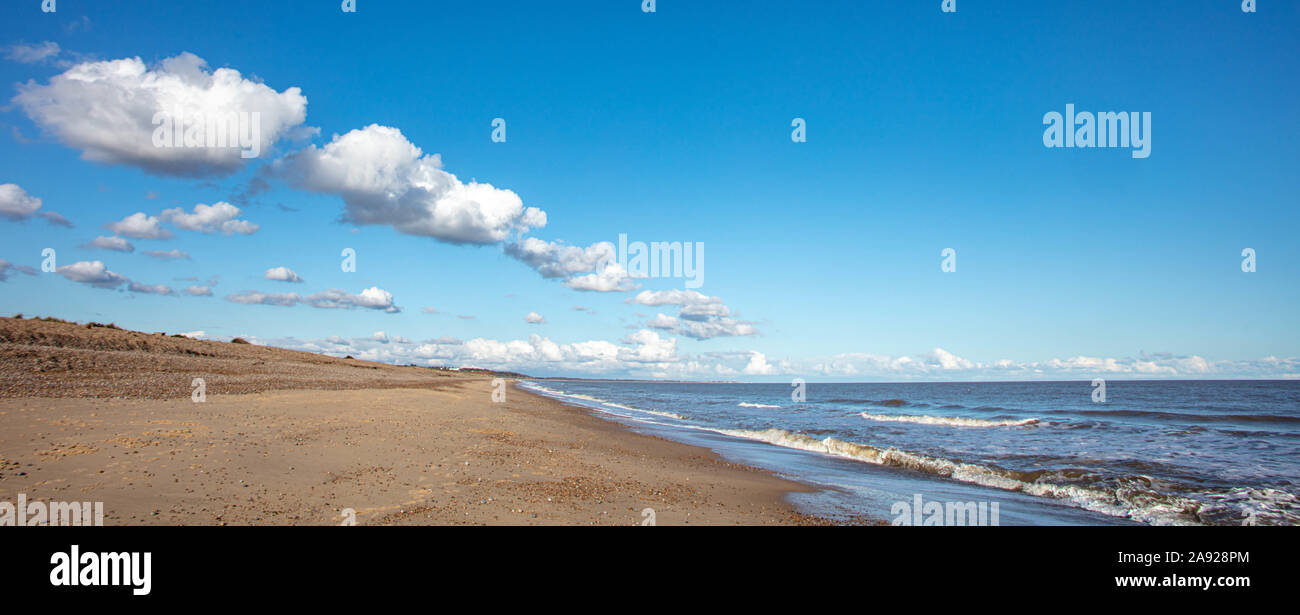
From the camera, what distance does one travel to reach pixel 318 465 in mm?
11375

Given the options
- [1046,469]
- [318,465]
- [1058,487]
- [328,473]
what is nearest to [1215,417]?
[1046,469]

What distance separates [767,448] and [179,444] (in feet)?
66.2

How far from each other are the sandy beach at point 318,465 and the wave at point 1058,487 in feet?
22.0

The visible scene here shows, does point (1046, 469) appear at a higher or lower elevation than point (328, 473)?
lower

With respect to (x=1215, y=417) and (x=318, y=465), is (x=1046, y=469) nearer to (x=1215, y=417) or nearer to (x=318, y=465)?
(x=318, y=465)

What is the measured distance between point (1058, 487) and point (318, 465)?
1896cm

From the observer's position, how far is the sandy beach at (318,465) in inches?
339

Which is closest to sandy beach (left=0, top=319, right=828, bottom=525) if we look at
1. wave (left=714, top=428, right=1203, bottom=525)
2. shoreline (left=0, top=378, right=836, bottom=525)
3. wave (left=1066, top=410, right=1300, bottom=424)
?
shoreline (left=0, top=378, right=836, bottom=525)

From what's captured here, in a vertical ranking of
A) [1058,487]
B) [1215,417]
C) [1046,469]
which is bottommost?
[1215,417]

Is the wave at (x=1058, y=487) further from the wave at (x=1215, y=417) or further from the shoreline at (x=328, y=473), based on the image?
the wave at (x=1215, y=417)
